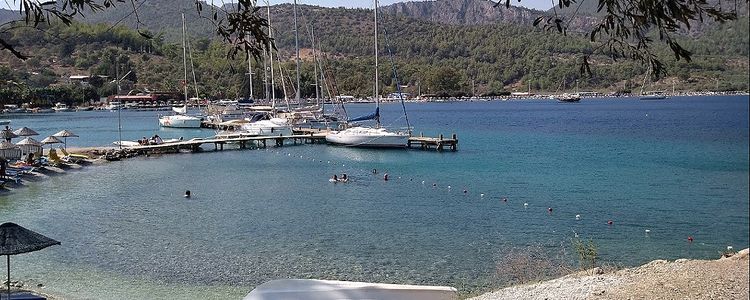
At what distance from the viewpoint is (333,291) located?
914 cm

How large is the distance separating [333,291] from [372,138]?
122 ft

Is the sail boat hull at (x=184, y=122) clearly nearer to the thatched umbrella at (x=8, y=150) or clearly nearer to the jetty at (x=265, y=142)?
the jetty at (x=265, y=142)

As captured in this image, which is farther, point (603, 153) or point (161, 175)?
point (603, 153)

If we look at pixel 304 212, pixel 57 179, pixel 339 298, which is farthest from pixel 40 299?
pixel 57 179

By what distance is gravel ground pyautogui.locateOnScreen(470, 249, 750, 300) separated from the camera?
9.33 meters

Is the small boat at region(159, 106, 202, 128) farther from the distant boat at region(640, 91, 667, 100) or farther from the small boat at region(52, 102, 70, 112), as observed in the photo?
the distant boat at region(640, 91, 667, 100)

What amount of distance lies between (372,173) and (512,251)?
1710cm

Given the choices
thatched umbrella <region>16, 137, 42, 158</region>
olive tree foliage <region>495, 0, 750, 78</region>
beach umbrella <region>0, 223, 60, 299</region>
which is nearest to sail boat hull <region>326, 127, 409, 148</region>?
thatched umbrella <region>16, 137, 42, 158</region>

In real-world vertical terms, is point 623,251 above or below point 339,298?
below

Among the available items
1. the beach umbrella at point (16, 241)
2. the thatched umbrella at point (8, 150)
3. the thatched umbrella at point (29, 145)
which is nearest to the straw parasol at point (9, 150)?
the thatched umbrella at point (8, 150)

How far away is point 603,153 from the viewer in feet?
149

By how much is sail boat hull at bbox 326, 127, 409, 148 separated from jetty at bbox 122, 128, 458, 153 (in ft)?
4.12

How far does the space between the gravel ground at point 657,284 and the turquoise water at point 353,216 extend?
101 inches

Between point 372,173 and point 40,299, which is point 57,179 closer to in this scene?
point 372,173
